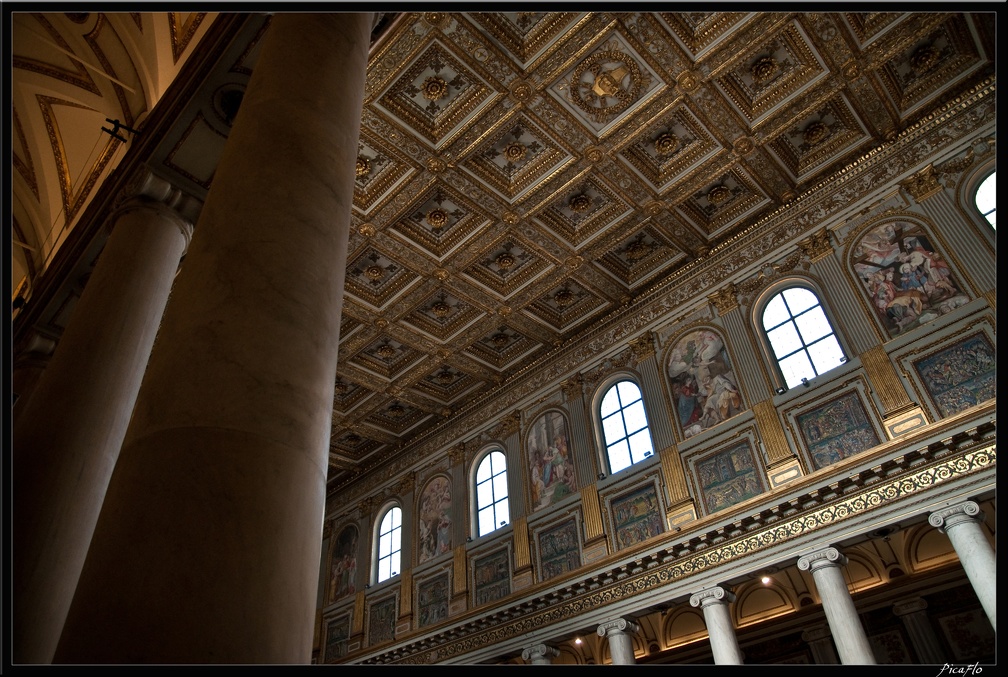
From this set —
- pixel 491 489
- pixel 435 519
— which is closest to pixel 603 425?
pixel 491 489

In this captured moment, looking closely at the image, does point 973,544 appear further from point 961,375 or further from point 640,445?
point 640,445

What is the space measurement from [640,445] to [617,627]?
308 cm

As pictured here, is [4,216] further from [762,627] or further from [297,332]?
[762,627]

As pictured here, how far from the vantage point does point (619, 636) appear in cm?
1047

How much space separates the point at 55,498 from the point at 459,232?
314 inches

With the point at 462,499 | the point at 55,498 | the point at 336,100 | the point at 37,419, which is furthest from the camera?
the point at 462,499

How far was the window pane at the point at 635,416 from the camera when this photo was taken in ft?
40.2

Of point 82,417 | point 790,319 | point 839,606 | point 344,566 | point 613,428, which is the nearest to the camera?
point 82,417

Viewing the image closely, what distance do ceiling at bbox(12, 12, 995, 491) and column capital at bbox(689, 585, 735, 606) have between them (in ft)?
18.7

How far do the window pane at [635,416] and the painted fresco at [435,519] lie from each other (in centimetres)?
468

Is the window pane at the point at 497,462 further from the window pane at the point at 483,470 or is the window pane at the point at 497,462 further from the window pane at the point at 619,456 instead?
the window pane at the point at 619,456

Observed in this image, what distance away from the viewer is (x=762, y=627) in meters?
11.9

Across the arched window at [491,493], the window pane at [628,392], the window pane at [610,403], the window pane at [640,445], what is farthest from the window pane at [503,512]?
the window pane at [628,392]

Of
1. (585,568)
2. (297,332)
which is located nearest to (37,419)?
(297,332)
